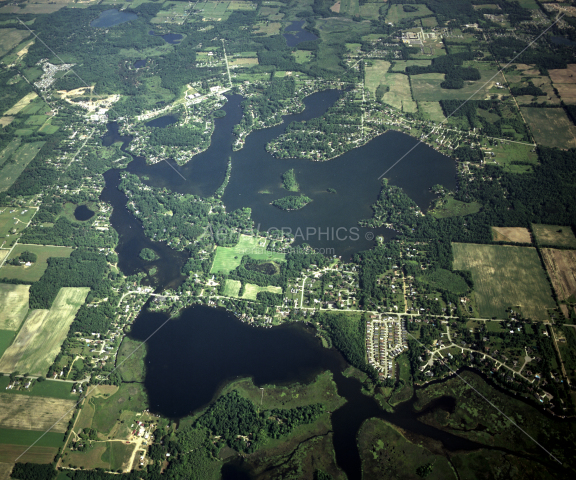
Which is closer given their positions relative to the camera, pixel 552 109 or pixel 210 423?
pixel 210 423

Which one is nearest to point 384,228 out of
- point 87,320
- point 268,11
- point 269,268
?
point 269,268

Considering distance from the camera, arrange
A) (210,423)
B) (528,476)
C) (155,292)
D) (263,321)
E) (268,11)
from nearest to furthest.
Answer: (528,476)
(210,423)
(263,321)
(155,292)
(268,11)

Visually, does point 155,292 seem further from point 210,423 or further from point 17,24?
point 17,24

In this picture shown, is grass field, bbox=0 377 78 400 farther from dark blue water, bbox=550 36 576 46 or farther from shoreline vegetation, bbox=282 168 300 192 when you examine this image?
dark blue water, bbox=550 36 576 46

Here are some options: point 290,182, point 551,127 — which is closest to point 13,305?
point 290,182

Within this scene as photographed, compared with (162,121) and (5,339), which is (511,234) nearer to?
(162,121)

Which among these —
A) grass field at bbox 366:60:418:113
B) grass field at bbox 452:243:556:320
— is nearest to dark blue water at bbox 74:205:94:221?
grass field at bbox 452:243:556:320

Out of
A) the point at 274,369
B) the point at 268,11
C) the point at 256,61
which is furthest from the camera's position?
the point at 268,11
